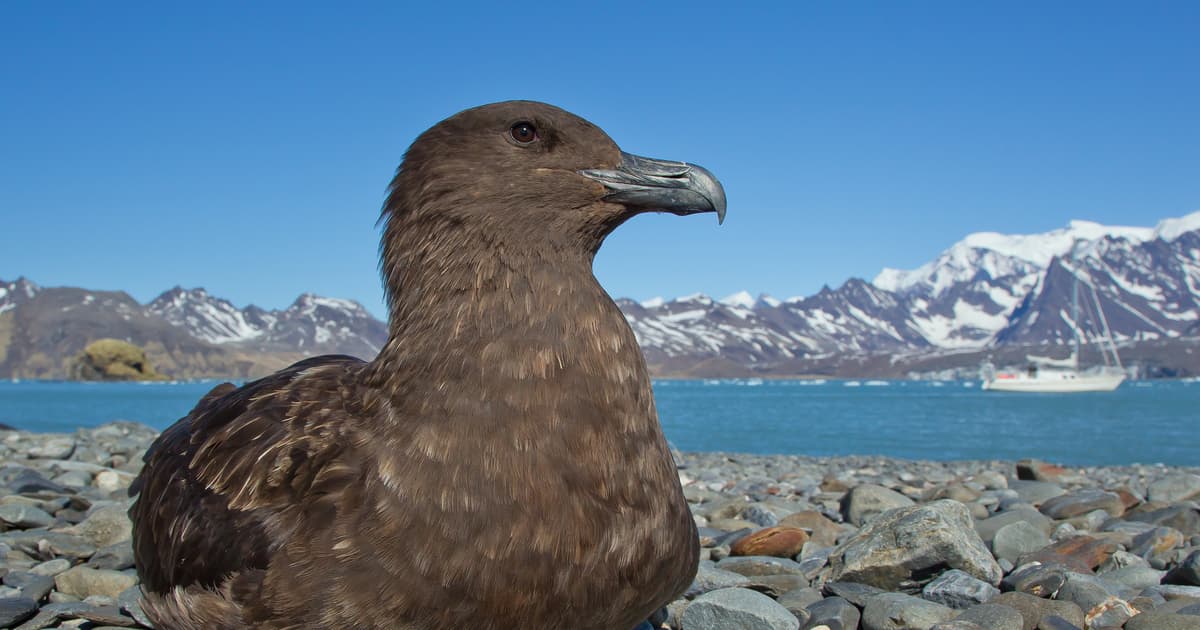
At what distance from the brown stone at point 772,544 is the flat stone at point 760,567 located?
513mm

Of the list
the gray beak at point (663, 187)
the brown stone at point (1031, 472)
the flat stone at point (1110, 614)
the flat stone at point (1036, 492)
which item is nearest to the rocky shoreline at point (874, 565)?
the flat stone at point (1110, 614)

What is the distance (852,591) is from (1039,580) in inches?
43.3

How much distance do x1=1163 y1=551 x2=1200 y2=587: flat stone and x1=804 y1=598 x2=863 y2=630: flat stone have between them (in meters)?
2.24

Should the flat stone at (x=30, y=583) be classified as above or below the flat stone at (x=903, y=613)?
below

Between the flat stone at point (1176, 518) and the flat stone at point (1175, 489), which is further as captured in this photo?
the flat stone at point (1175, 489)

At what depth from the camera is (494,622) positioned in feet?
10.3

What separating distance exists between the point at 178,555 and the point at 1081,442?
55455 millimetres

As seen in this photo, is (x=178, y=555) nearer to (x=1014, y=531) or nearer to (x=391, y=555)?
(x=391, y=555)

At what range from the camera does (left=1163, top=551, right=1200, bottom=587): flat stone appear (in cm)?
564

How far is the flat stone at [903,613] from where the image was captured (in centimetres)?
484

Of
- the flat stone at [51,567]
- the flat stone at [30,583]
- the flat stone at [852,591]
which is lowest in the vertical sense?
the flat stone at [51,567]

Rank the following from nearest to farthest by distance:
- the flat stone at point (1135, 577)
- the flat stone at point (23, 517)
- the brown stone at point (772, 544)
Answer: the flat stone at point (1135, 577) → the brown stone at point (772, 544) → the flat stone at point (23, 517)

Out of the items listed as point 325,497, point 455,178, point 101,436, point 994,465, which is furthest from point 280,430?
point 994,465

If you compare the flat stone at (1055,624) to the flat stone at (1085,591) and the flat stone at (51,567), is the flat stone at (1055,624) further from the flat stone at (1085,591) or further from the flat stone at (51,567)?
the flat stone at (51,567)
